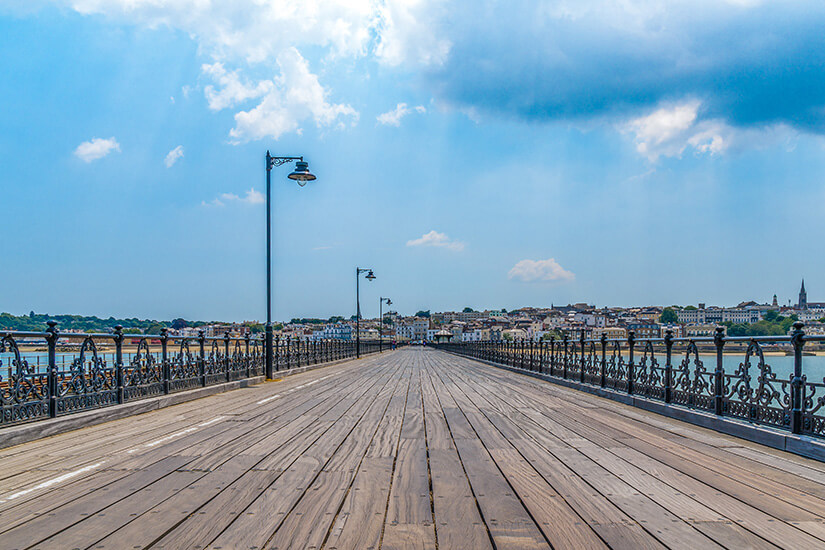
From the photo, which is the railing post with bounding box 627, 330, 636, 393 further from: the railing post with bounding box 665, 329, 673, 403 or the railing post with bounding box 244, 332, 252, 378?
the railing post with bounding box 244, 332, 252, 378

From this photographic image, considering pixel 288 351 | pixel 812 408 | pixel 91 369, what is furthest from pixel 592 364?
pixel 288 351

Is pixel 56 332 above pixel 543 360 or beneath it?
above

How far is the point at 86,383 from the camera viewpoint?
852 cm

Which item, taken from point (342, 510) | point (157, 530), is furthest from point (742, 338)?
point (157, 530)

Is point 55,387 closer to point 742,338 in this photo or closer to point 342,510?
point 342,510

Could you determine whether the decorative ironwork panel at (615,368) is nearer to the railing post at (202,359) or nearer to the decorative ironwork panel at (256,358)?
the railing post at (202,359)

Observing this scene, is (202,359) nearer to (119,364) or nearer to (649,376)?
(119,364)

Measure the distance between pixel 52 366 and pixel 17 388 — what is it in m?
0.58

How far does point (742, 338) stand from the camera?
25.1 ft

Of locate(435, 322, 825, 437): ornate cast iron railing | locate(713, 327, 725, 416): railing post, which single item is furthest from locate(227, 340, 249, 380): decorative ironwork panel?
locate(713, 327, 725, 416): railing post

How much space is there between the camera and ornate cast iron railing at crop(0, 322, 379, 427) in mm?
7223

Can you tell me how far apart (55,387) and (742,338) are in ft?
29.2

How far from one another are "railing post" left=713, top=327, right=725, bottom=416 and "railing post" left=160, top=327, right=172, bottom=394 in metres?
8.97

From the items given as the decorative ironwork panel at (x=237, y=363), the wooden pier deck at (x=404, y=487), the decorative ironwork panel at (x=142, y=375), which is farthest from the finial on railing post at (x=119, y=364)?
the decorative ironwork panel at (x=237, y=363)
